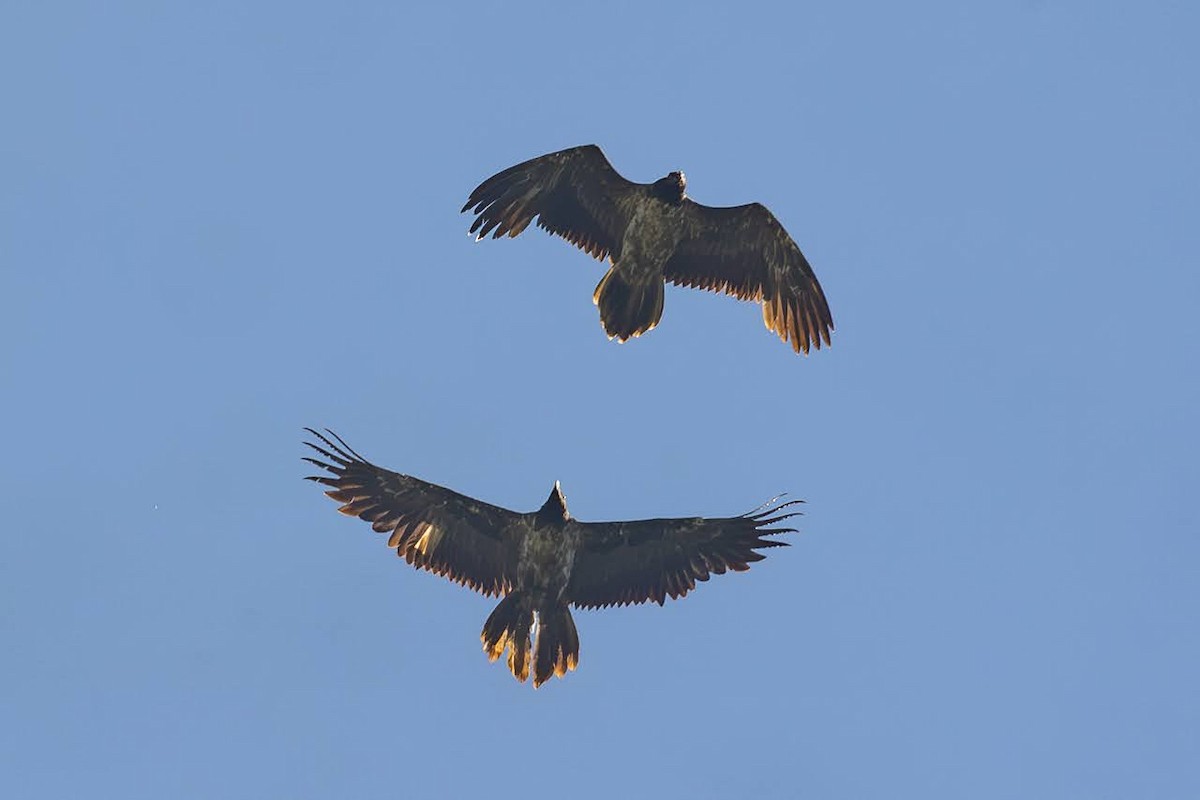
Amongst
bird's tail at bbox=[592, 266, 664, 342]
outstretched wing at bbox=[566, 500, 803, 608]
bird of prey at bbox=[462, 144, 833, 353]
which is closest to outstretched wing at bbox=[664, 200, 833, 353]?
bird of prey at bbox=[462, 144, 833, 353]

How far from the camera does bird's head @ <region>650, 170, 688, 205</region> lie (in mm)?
21172

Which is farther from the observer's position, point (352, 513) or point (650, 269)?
point (650, 269)

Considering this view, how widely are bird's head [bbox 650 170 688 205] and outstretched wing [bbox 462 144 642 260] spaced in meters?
0.26

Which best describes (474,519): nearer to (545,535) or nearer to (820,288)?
(545,535)

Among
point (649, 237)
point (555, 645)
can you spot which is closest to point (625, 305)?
point (649, 237)

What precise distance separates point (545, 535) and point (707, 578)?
199cm

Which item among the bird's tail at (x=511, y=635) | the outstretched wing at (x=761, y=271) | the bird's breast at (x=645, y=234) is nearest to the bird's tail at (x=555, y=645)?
the bird's tail at (x=511, y=635)

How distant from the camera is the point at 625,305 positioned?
69.2 ft

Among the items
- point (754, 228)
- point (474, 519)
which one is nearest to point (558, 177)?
point (754, 228)

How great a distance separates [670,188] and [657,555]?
458 centimetres

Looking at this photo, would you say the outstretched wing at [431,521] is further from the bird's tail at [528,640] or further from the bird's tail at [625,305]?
the bird's tail at [625,305]

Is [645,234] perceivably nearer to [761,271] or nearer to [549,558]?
[761,271]

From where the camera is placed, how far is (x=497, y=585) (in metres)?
20.4

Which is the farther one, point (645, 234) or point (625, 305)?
point (645, 234)
